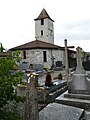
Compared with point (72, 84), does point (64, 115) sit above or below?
below

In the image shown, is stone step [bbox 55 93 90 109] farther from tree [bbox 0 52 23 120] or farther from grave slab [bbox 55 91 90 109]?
tree [bbox 0 52 23 120]

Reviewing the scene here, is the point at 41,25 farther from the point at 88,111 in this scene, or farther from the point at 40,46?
the point at 88,111

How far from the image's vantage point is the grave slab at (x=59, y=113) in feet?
18.4

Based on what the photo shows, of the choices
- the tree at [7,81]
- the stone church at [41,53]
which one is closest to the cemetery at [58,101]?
the tree at [7,81]

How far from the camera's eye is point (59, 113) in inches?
234

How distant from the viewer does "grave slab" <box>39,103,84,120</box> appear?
18.4 ft

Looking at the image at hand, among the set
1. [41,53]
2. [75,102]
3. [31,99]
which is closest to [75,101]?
[75,102]

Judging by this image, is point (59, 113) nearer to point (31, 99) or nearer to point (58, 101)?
point (58, 101)

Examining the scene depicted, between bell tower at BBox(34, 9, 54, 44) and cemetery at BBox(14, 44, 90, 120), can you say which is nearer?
cemetery at BBox(14, 44, 90, 120)

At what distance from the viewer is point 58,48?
3016 cm

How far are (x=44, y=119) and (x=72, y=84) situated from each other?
2.93m

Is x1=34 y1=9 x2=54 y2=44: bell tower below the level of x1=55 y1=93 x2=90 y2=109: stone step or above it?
above

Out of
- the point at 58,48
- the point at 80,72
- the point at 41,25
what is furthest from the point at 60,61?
the point at 80,72

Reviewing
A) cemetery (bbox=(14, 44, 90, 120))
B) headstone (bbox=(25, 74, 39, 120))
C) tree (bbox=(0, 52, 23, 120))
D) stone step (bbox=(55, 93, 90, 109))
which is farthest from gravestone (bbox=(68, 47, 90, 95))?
tree (bbox=(0, 52, 23, 120))
